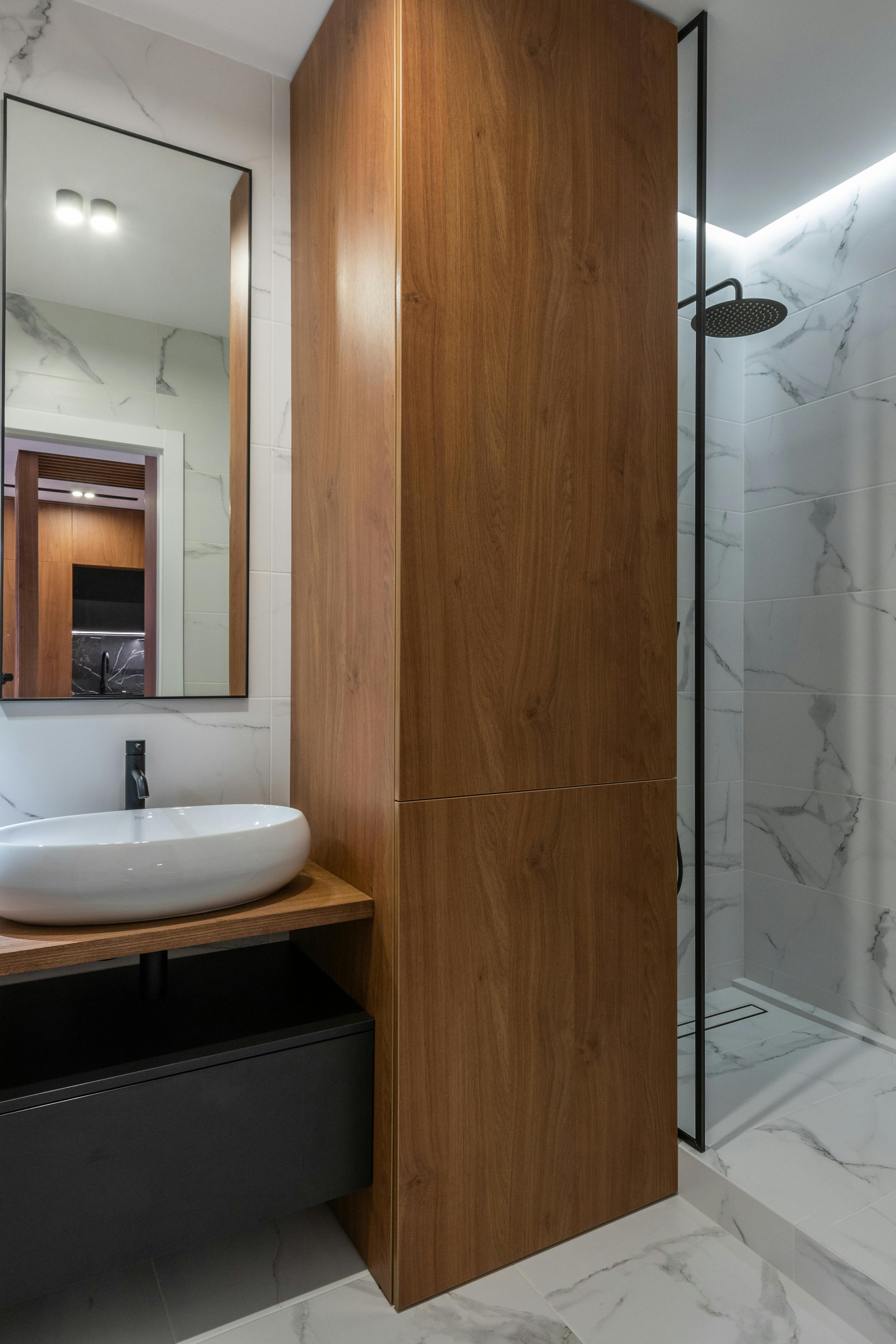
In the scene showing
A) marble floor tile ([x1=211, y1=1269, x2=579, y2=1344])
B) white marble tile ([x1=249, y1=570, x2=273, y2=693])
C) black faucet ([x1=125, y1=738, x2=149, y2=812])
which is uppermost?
white marble tile ([x1=249, y1=570, x2=273, y2=693])

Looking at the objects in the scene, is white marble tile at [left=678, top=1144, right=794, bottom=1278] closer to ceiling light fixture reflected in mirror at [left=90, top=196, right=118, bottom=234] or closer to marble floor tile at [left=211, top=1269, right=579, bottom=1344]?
marble floor tile at [left=211, top=1269, right=579, bottom=1344]

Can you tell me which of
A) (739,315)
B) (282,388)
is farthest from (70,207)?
(739,315)

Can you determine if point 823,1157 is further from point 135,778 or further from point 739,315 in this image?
point 739,315

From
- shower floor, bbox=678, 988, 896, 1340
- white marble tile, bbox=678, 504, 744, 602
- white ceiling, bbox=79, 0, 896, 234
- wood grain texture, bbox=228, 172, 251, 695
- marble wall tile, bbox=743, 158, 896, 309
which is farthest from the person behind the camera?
white marble tile, bbox=678, 504, 744, 602

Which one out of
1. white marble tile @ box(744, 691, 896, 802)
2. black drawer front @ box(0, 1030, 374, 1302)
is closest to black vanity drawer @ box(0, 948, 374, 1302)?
black drawer front @ box(0, 1030, 374, 1302)

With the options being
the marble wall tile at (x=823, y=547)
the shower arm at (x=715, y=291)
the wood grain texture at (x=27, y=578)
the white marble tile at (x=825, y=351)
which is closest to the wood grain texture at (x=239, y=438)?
the wood grain texture at (x=27, y=578)

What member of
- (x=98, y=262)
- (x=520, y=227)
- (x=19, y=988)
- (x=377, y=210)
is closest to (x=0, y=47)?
(x=98, y=262)

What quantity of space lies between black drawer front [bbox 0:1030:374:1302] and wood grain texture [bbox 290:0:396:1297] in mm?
88

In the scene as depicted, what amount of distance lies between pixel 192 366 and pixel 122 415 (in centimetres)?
19

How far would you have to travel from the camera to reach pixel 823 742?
8.06 ft

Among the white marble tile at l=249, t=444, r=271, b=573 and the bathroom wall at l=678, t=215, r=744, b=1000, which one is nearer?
the white marble tile at l=249, t=444, r=271, b=573

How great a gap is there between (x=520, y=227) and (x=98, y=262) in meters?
0.88

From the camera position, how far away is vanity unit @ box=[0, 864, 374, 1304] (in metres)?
1.23

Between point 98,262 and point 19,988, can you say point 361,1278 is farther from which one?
point 98,262
